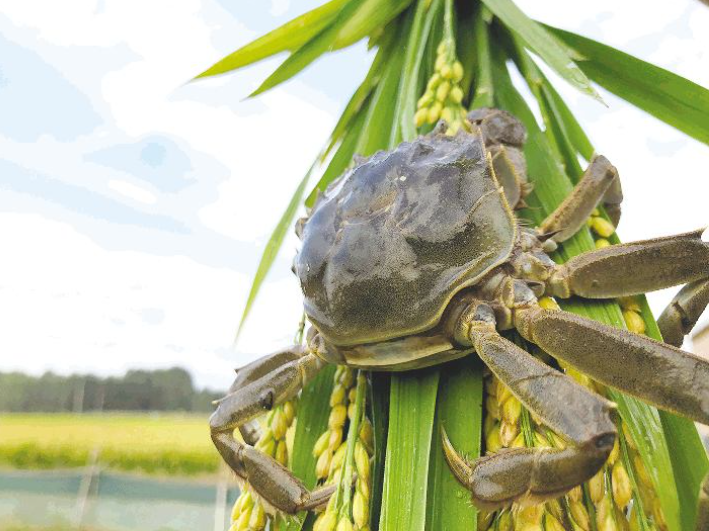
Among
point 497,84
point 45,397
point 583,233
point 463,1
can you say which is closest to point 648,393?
point 583,233

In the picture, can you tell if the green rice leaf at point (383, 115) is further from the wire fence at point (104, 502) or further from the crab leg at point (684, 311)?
the wire fence at point (104, 502)

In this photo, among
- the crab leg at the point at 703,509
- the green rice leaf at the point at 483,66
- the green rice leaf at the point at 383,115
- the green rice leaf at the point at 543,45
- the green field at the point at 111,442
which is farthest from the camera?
the green field at the point at 111,442

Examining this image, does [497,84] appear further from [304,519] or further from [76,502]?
[76,502]

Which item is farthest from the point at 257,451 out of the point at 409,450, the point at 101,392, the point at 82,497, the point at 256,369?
the point at 101,392

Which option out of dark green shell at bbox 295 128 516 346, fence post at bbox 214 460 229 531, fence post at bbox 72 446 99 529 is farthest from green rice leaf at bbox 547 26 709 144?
fence post at bbox 72 446 99 529

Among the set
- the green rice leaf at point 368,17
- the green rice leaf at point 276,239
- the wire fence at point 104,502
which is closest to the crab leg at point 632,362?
the green rice leaf at point 276,239

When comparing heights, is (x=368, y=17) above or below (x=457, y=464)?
above

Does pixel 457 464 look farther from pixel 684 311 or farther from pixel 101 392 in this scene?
pixel 101 392
